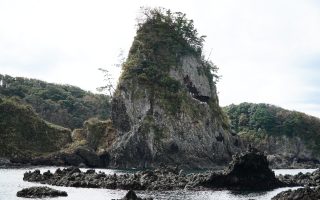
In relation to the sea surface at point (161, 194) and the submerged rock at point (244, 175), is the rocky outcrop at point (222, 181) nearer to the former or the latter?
the submerged rock at point (244, 175)

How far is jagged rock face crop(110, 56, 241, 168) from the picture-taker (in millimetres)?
123312

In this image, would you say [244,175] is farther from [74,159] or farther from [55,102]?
[55,102]

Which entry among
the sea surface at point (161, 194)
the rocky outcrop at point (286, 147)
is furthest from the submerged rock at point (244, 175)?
the rocky outcrop at point (286, 147)

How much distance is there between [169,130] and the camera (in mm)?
128250

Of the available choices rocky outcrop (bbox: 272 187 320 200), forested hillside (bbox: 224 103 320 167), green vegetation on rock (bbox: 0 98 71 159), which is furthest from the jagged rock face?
rocky outcrop (bbox: 272 187 320 200)

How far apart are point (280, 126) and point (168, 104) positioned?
6712cm

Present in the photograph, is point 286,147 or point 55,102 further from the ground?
point 55,102

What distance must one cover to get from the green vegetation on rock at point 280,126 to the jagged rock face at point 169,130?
47.0m

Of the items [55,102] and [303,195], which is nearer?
[303,195]

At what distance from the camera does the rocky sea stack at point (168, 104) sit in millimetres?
124062

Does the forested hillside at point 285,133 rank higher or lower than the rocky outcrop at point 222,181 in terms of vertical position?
higher

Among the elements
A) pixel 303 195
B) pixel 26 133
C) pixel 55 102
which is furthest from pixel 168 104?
pixel 303 195

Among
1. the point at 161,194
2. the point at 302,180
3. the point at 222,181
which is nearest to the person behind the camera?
the point at 161,194

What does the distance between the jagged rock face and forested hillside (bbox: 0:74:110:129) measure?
4727 cm
